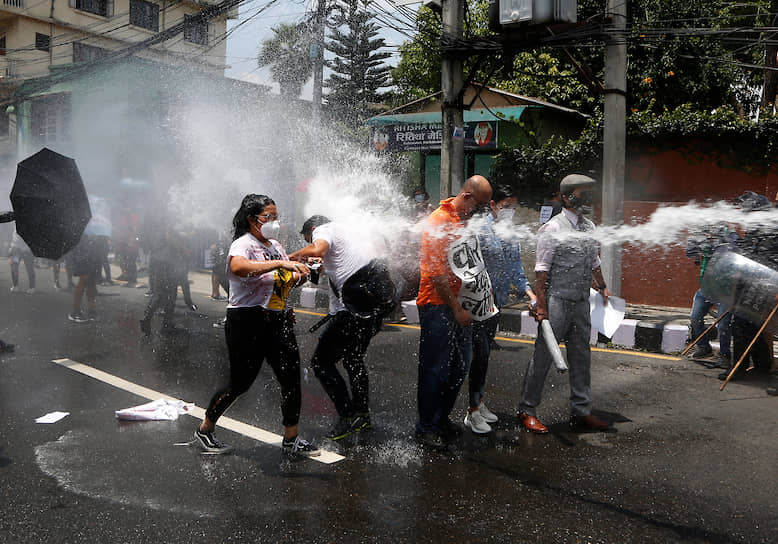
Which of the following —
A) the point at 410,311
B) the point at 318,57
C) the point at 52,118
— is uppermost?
the point at 52,118

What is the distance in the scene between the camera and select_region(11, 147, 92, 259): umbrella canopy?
614 cm

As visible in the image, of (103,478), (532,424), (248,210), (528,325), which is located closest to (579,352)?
(532,424)

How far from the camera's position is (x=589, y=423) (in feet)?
15.3

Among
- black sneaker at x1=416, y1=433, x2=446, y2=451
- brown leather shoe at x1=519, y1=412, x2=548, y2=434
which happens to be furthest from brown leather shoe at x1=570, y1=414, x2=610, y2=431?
black sneaker at x1=416, y1=433, x2=446, y2=451

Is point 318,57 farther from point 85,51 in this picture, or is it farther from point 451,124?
point 85,51

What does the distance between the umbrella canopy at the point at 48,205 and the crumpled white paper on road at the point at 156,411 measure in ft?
6.60

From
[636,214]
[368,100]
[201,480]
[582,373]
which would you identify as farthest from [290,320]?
[368,100]

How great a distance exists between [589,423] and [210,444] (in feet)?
8.44

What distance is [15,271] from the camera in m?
11.7

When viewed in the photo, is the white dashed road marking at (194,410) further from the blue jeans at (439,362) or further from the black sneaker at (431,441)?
the blue jeans at (439,362)

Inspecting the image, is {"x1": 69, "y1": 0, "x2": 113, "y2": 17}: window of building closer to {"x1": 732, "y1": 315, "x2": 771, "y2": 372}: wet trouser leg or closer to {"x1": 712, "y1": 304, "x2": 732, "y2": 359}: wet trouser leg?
{"x1": 712, "y1": 304, "x2": 732, "y2": 359}: wet trouser leg

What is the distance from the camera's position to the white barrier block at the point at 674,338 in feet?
24.5

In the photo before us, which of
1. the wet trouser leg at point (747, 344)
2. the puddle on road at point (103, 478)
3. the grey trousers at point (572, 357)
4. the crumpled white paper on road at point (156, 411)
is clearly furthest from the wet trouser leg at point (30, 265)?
the wet trouser leg at point (747, 344)

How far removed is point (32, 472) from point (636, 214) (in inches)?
368
